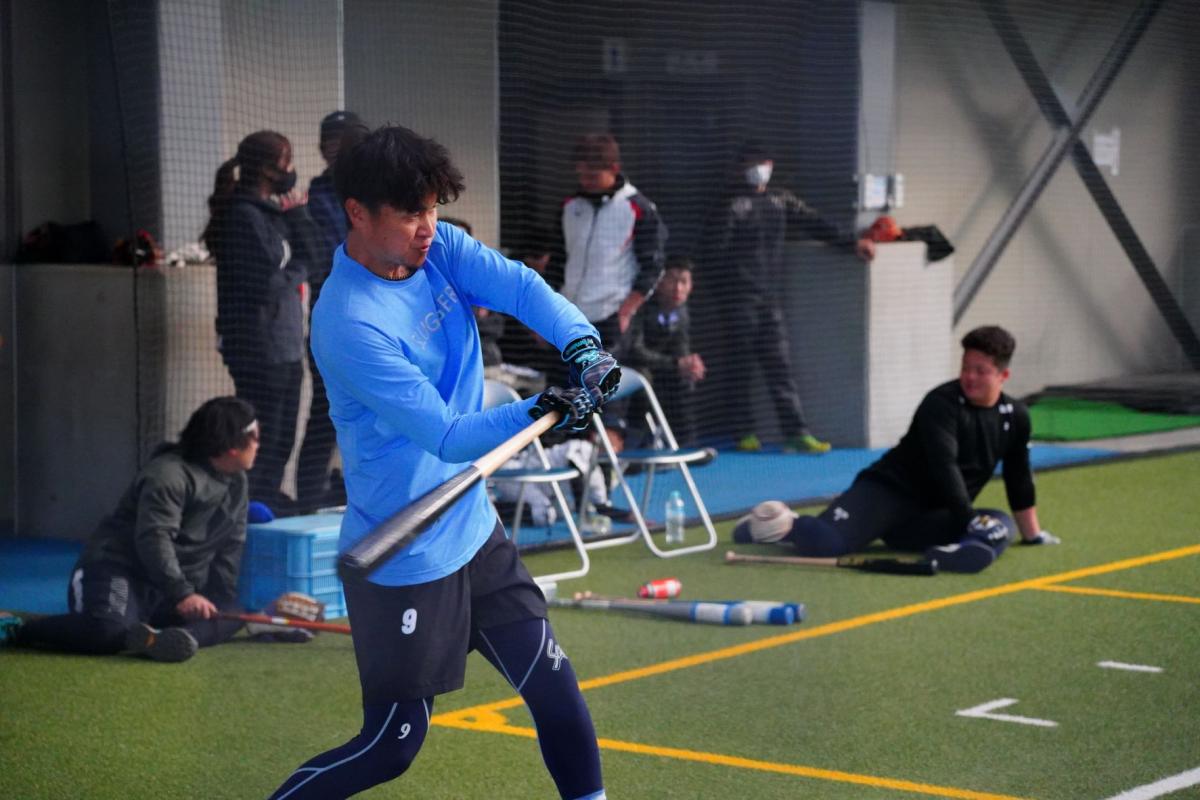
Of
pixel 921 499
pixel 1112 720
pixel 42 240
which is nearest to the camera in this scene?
pixel 1112 720

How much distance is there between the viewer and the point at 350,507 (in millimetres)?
3523

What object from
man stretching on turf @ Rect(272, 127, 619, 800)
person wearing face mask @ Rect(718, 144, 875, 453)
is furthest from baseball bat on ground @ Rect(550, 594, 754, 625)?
person wearing face mask @ Rect(718, 144, 875, 453)

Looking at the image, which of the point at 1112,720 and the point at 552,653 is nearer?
the point at 552,653

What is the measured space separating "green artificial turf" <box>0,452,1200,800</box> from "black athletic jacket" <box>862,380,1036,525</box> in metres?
0.57

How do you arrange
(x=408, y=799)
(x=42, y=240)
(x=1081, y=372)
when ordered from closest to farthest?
(x=408, y=799), (x=42, y=240), (x=1081, y=372)

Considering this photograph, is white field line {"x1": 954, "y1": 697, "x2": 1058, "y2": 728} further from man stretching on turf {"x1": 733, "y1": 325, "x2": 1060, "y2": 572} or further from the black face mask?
the black face mask

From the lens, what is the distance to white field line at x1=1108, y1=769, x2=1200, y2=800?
173 inches

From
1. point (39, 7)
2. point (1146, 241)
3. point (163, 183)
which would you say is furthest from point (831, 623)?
point (1146, 241)

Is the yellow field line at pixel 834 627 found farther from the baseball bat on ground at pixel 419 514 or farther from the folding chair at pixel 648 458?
the baseball bat on ground at pixel 419 514

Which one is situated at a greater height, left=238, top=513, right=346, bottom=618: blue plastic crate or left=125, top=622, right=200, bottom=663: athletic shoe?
left=238, top=513, right=346, bottom=618: blue plastic crate

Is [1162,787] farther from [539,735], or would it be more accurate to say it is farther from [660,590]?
[660,590]

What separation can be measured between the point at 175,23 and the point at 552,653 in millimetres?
5745

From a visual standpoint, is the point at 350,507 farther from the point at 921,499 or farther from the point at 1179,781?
the point at 921,499

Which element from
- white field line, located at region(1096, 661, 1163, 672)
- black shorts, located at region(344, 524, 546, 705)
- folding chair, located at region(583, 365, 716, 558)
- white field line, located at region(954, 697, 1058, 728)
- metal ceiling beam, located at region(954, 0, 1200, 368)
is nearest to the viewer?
black shorts, located at region(344, 524, 546, 705)
